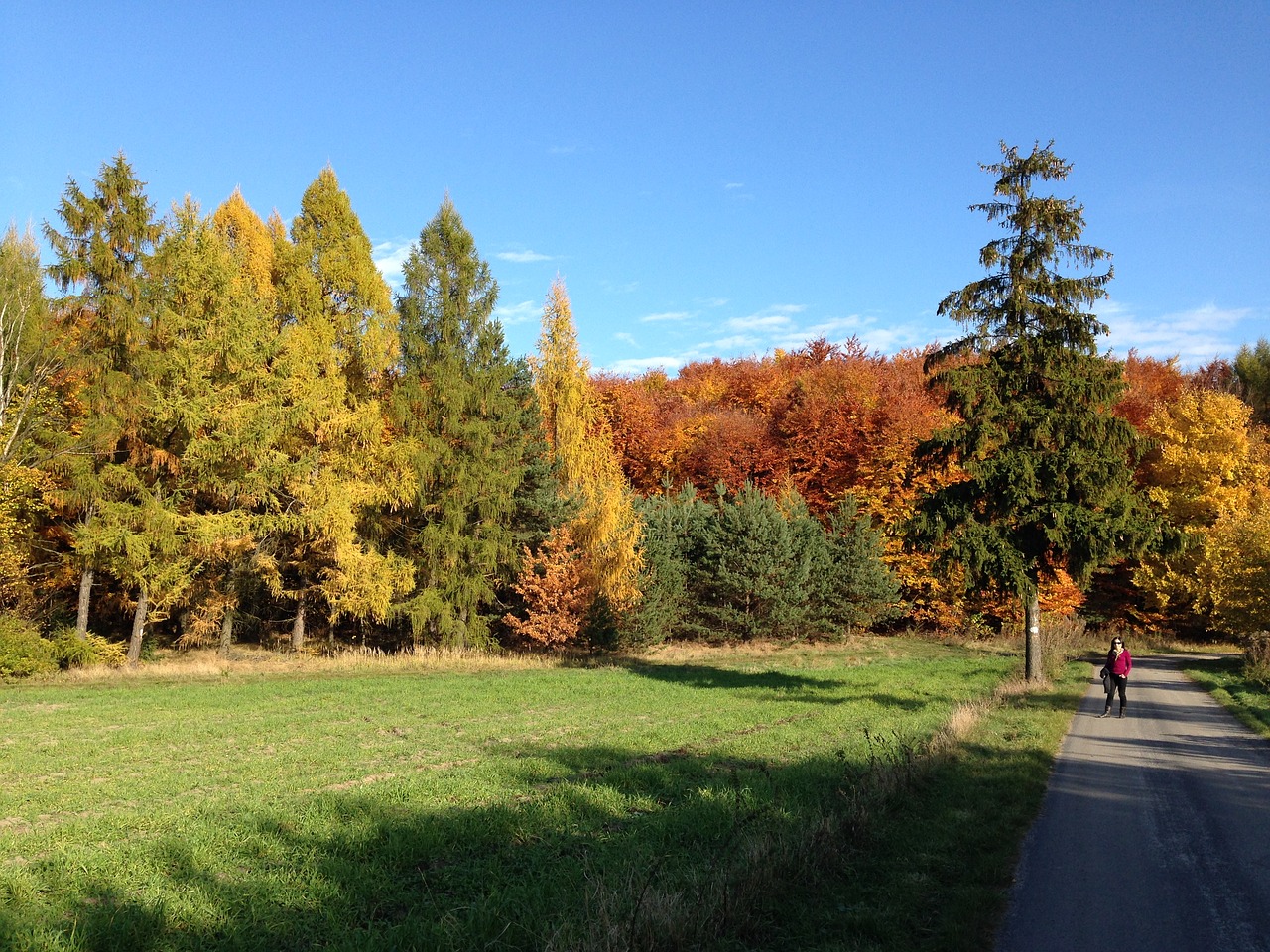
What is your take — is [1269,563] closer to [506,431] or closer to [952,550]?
[952,550]

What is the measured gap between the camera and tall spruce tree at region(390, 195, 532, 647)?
99.3ft

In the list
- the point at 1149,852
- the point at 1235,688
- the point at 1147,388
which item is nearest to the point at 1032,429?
the point at 1235,688

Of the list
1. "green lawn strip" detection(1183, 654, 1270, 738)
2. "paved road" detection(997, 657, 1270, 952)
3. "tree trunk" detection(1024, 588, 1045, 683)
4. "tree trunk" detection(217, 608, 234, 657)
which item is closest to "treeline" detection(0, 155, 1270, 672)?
"tree trunk" detection(217, 608, 234, 657)

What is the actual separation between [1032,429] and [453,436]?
20409 millimetres

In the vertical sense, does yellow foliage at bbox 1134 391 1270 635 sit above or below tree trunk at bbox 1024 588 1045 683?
above

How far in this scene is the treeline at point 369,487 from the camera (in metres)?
24.7

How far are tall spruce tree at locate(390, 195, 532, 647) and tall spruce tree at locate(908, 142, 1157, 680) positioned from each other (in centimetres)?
1671

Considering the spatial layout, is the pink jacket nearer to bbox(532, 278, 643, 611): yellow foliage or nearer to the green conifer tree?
bbox(532, 278, 643, 611): yellow foliage

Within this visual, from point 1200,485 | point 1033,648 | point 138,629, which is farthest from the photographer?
point 1200,485

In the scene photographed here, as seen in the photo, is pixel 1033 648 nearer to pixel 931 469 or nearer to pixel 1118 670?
pixel 1118 670

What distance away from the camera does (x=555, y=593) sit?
30922mm

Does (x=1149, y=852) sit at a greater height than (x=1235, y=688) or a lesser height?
greater

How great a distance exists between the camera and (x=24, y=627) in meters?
24.2

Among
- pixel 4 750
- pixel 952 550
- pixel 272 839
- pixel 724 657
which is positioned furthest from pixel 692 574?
pixel 272 839
